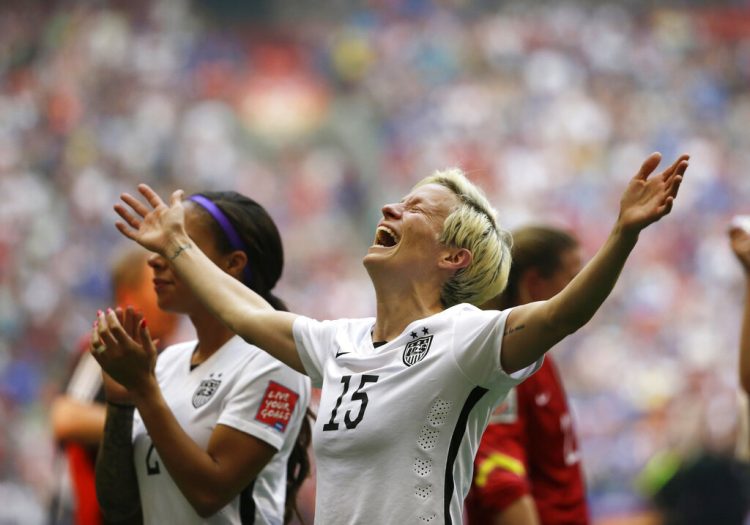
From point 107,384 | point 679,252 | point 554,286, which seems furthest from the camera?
point 679,252

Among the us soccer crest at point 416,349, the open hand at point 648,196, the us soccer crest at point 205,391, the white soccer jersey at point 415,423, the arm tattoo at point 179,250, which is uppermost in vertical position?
the arm tattoo at point 179,250

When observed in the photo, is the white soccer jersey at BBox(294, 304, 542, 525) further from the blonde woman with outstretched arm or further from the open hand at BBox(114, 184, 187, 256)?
the open hand at BBox(114, 184, 187, 256)

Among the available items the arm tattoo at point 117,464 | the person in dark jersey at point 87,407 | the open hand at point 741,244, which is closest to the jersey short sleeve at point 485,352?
the arm tattoo at point 117,464

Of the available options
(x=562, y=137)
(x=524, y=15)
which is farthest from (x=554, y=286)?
(x=524, y=15)

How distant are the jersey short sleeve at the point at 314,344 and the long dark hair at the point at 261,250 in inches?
18.3

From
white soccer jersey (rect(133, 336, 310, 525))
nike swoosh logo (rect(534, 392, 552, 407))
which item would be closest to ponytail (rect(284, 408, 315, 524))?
white soccer jersey (rect(133, 336, 310, 525))

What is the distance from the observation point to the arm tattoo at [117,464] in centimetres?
299

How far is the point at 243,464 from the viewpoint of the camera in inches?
111

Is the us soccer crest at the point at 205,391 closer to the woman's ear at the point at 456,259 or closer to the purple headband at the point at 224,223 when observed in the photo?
the purple headband at the point at 224,223

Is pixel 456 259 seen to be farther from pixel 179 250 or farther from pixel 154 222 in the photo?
pixel 154 222

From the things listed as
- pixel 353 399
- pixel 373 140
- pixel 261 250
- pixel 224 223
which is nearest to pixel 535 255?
pixel 261 250

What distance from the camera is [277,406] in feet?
9.61

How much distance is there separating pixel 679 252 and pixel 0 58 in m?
10.3

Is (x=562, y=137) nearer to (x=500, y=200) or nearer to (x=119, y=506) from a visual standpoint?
(x=500, y=200)
